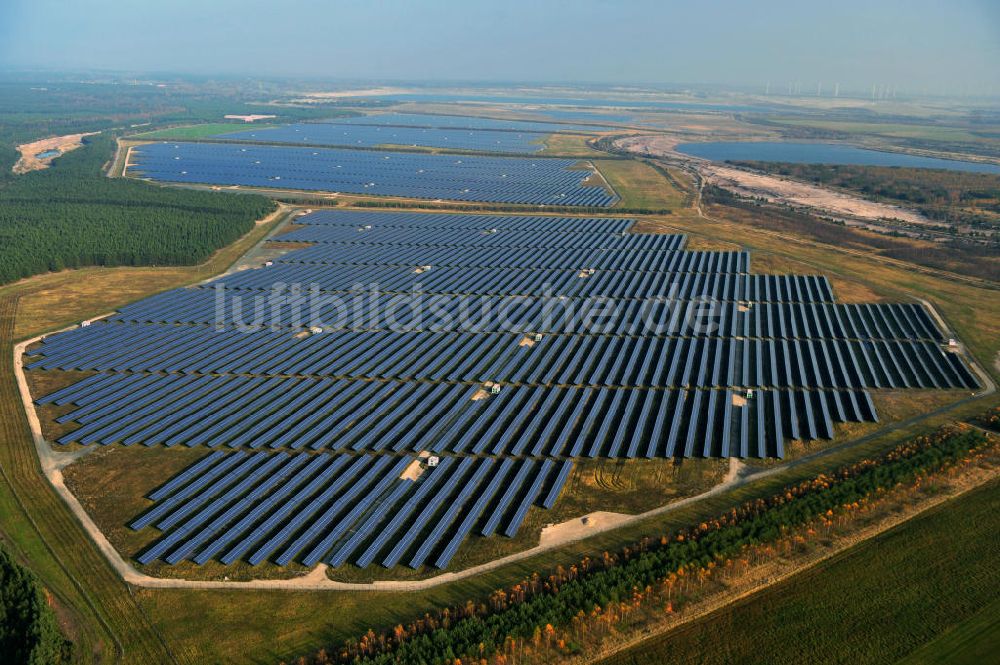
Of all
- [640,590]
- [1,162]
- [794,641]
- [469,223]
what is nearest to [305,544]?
[640,590]

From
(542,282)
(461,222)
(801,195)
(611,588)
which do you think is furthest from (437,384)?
(801,195)

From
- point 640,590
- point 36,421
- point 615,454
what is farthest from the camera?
point 36,421

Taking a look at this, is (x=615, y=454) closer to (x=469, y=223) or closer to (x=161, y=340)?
(x=161, y=340)

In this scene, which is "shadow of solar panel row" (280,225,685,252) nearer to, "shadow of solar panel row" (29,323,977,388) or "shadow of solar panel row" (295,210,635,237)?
"shadow of solar panel row" (295,210,635,237)

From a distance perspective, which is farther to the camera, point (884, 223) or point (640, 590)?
point (884, 223)

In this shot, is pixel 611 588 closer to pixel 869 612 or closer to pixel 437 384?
pixel 869 612

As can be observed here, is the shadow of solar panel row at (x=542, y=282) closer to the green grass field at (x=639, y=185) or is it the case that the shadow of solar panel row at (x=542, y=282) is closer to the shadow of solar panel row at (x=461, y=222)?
the shadow of solar panel row at (x=461, y=222)

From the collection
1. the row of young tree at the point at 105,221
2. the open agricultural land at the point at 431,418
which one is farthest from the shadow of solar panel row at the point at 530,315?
the row of young tree at the point at 105,221
